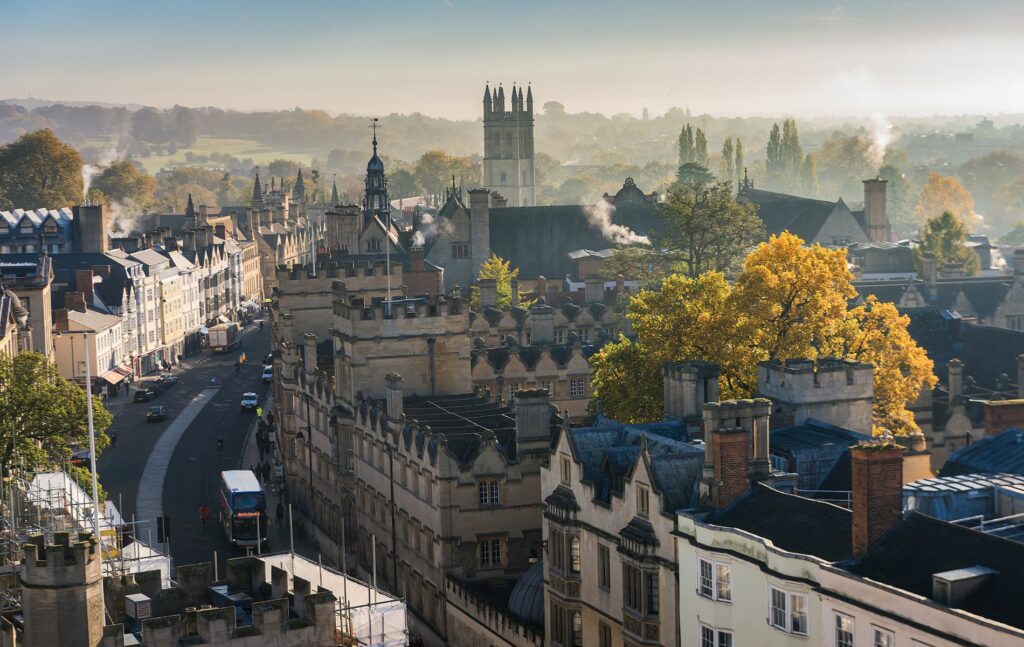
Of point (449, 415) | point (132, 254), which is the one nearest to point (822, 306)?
point (449, 415)

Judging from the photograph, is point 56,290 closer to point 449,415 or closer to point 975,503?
point 449,415

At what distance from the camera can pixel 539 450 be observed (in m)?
62.3

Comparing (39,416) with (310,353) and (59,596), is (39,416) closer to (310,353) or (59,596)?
(310,353)

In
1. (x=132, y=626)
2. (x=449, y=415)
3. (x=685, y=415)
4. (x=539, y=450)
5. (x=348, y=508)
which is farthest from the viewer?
(x=348, y=508)

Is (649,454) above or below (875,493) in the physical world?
below

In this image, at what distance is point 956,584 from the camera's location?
1443 inches

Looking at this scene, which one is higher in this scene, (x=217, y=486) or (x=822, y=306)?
(x=822, y=306)

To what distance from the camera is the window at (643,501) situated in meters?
47.6

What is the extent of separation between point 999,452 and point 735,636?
44.9 feet

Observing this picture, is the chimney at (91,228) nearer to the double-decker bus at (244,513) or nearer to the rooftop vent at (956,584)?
the double-decker bus at (244,513)

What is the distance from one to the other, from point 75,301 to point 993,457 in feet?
297

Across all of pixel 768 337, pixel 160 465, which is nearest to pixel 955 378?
pixel 768 337

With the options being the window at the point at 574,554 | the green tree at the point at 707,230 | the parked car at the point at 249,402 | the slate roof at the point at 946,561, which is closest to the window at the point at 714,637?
the slate roof at the point at 946,561

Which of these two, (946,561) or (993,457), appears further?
(993,457)
